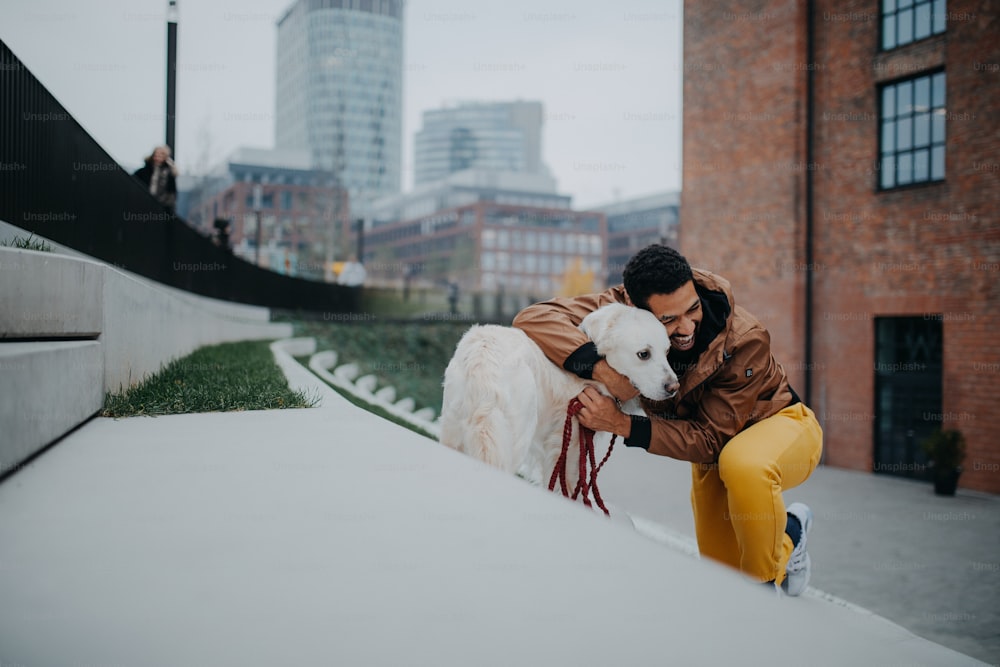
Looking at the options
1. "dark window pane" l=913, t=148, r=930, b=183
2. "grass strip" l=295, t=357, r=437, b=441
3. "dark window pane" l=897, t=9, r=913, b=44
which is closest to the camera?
"grass strip" l=295, t=357, r=437, b=441

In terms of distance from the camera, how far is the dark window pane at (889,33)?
14125 mm

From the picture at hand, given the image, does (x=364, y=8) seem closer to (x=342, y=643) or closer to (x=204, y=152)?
(x=204, y=152)

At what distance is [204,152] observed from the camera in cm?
3334

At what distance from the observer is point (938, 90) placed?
44.4 ft

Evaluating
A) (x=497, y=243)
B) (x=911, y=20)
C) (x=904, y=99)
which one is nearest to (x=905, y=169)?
(x=904, y=99)

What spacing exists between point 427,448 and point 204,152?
35.2 metres

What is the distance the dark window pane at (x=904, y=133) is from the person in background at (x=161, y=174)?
547 inches

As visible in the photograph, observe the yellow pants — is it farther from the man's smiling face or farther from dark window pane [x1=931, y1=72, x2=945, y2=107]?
dark window pane [x1=931, y1=72, x2=945, y2=107]

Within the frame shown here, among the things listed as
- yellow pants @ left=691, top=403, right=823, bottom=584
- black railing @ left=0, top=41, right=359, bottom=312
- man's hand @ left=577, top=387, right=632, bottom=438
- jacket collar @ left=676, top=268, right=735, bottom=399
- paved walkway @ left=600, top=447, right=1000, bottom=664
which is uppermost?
black railing @ left=0, top=41, right=359, bottom=312

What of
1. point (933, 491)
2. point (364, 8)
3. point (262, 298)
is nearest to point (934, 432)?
point (933, 491)

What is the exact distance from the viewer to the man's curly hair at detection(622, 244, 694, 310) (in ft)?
10.2

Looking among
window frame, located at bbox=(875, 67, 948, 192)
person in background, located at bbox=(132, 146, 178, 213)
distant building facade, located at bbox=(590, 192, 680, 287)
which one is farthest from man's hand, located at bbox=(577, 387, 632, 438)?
distant building facade, located at bbox=(590, 192, 680, 287)

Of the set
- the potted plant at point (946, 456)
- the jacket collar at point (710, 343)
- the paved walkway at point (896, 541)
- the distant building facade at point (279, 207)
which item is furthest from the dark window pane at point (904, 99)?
the distant building facade at point (279, 207)

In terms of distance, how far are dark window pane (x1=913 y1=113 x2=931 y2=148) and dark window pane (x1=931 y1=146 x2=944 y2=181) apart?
236 millimetres
